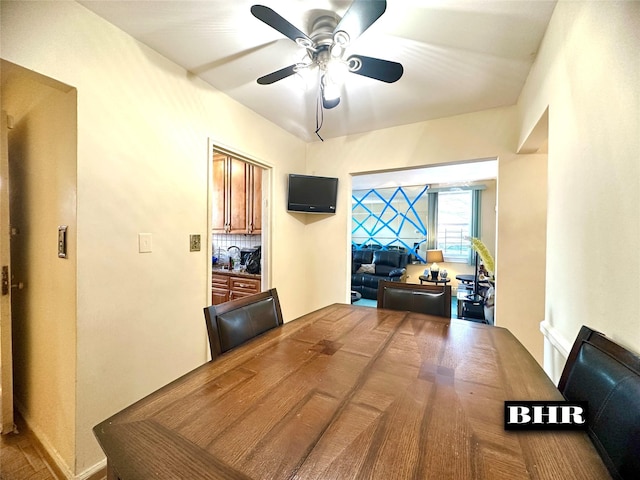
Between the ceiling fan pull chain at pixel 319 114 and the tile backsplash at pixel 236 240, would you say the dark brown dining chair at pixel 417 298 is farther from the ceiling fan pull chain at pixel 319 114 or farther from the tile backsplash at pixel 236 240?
the tile backsplash at pixel 236 240

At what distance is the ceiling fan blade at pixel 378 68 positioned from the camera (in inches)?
51.8

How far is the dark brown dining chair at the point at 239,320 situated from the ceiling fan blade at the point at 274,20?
122 centimetres

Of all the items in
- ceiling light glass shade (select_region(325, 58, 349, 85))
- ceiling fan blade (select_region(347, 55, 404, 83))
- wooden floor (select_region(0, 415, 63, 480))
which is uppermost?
ceiling light glass shade (select_region(325, 58, 349, 85))

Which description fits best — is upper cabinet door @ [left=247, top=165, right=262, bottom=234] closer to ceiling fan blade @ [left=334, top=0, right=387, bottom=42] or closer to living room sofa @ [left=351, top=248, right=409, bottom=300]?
ceiling fan blade @ [left=334, top=0, right=387, bottom=42]

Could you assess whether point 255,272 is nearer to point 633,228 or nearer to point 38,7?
point 38,7

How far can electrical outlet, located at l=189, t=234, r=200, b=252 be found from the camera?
187 cm

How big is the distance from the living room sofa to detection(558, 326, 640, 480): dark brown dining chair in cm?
461

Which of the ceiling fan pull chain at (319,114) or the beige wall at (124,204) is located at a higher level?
the ceiling fan pull chain at (319,114)

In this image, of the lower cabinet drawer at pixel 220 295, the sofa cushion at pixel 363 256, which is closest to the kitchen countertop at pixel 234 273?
the lower cabinet drawer at pixel 220 295

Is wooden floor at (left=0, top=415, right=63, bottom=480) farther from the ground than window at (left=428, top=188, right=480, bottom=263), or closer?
closer

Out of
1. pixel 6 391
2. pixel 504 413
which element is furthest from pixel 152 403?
pixel 6 391

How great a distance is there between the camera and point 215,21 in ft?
4.54

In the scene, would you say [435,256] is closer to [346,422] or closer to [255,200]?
[255,200]

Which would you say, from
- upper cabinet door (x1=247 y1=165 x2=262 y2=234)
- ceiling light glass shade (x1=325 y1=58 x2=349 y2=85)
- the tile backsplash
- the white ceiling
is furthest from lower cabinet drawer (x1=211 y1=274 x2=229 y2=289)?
ceiling light glass shade (x1=325 y1=58 x2=349 y2=85)
